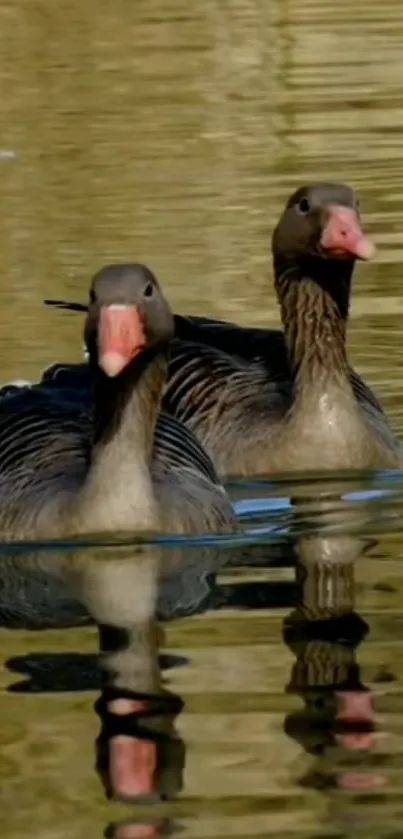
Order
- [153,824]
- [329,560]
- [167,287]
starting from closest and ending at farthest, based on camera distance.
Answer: [153,824], [329,560], [167,287]

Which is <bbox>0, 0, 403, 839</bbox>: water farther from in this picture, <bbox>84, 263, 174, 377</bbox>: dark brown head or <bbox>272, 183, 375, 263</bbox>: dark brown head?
<bbox>272, 183, 375, 263</bbox>: dark brown head

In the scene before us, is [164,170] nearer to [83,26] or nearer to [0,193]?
[0,193]

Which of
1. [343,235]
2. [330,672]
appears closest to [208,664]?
[330,672]

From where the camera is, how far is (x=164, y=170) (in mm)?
25188

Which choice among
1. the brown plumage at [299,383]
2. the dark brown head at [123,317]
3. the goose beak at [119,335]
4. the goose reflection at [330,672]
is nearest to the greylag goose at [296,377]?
the brown plumage at [299,383]

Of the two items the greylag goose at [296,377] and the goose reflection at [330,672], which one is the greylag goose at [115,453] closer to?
the goose reflection at [330,672]

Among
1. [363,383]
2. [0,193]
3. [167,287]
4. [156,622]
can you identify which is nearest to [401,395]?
[363,383]

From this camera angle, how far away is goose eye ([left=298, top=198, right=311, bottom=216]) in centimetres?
1462

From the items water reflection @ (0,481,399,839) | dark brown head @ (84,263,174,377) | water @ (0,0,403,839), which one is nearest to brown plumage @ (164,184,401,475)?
water @ (0,0,403,839)

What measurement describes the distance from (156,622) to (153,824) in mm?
2720

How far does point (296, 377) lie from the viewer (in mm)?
15148

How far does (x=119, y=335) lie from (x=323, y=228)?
3.15 metres

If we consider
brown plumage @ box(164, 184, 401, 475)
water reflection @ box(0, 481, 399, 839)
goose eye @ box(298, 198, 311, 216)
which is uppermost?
goose eye @ box(298, 198, 311, 216)

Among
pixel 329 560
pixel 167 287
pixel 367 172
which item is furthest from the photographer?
pixel 367 172
